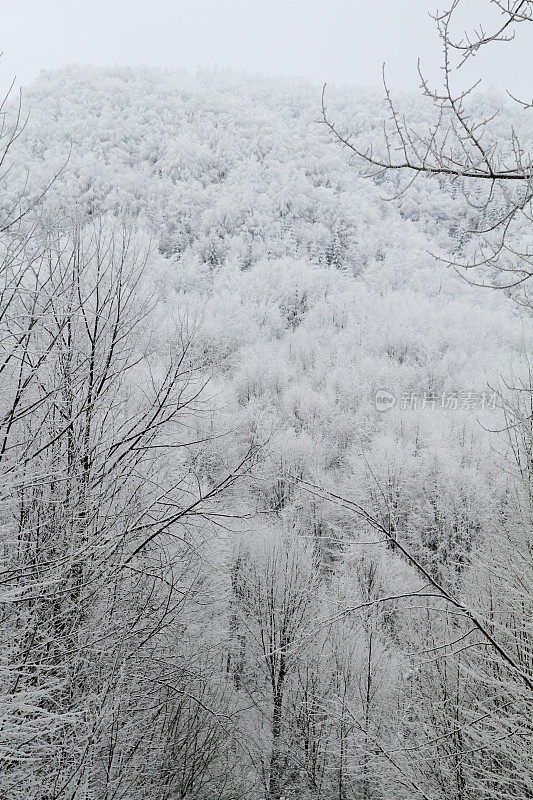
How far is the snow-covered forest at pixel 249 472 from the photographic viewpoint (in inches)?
134

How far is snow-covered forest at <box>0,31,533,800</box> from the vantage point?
11.2 ft

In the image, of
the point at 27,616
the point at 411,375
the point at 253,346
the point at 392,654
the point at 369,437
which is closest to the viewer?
the point at 27,616

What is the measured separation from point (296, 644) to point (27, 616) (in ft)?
7.85

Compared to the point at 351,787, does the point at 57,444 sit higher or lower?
higher

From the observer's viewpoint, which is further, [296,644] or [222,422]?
[222,422]

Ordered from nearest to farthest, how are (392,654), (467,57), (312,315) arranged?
(467,57), (392,654), (312,315)

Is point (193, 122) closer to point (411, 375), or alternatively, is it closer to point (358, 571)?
point (411, 375)

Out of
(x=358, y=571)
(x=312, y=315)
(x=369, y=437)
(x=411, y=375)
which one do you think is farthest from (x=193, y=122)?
(x=358, y=571)

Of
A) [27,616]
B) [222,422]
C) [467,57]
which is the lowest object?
[222,422]

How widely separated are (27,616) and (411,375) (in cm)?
4139

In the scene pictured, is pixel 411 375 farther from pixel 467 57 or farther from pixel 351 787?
pixel 467 57

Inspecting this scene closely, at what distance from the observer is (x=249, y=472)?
4773 millimetres

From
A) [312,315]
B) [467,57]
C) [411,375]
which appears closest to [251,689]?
[467,57]

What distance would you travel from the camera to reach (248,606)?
16.8 m
